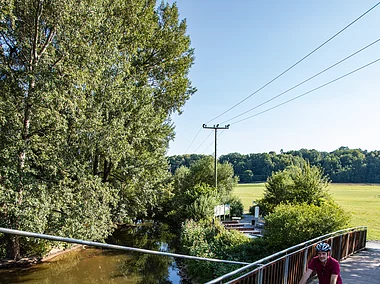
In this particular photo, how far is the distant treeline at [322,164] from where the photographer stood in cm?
8219

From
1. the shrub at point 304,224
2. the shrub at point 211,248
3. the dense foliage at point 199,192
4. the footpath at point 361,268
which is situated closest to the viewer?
the footpath at point 361,268

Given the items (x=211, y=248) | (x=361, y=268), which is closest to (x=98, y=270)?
(x=211, y=248)

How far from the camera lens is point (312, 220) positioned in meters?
10.5

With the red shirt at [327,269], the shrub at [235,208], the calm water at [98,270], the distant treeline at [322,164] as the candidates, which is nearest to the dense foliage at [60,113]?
the calm water at [98,270]

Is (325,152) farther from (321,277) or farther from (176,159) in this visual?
(321,277)

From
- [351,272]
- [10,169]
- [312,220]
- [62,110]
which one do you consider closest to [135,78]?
[62,110]

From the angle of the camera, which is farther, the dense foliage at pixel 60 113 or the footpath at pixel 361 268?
the dense foliage at pixel 60 113

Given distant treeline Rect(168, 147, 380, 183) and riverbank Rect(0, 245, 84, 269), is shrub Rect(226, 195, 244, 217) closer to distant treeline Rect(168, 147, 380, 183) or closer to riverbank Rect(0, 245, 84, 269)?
riverbank Rect(0, 245, 84, 269)

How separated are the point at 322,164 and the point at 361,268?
85706 millimetres

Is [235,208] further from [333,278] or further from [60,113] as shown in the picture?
[333,278]

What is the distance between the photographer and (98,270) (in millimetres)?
14336

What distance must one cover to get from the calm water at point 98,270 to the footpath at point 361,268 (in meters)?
7.94

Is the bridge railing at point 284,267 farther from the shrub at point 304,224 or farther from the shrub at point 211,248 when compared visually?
the shrub at point 211,248

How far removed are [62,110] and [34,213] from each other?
4.40m
